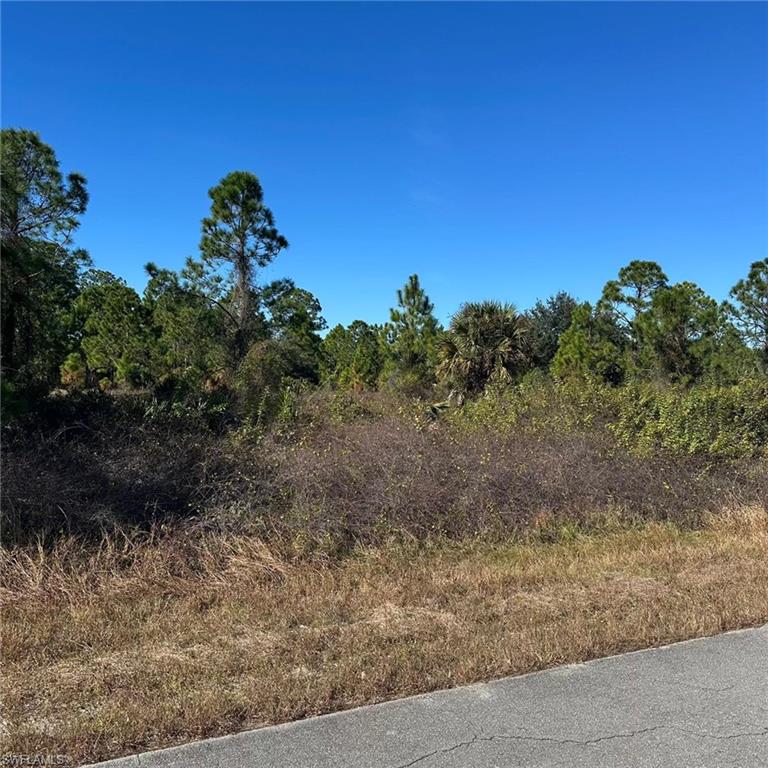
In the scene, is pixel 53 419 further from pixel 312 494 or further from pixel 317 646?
pixel 317 646

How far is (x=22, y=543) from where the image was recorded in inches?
224

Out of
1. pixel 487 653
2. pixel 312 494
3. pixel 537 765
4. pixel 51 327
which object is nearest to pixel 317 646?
pixel 487 653

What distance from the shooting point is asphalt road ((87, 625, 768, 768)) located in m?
2.77

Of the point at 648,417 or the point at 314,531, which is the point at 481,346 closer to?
the point at 648,417

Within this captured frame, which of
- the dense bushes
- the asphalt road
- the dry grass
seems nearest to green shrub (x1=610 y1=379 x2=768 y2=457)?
the dense bushes

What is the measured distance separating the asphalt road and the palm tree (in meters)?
15.9

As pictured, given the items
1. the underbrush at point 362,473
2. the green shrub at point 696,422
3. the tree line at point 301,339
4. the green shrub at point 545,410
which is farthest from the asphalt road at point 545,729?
the tree line at point 301,339

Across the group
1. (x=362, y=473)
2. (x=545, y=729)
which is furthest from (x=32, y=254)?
(x=545, y=729)

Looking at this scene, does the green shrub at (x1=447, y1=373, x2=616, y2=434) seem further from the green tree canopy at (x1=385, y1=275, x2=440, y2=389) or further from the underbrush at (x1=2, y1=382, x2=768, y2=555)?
the green tree canopy at (x1=385, y1=275, x2=440, y2=389)

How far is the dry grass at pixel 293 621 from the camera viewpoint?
3227mm

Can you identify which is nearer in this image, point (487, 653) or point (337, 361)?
point (487, 653)

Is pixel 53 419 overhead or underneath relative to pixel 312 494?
overhead

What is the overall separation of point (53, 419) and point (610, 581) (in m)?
7.71

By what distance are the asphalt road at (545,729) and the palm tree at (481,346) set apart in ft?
52.1
